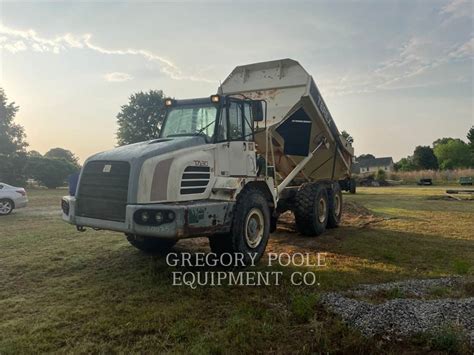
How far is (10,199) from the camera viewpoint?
1455 centimetres

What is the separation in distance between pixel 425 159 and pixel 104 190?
68358 millimetres

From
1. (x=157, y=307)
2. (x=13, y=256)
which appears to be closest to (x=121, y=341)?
(x=157, y=307)

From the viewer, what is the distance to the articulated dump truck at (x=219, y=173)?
4.85 m

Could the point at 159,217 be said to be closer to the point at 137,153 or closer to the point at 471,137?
the point at 137,153

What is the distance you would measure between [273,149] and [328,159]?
2.59 m

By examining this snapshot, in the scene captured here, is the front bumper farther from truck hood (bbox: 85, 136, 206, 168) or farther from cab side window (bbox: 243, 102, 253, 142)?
cab side window (bbox: 243, 102, 253, 142)

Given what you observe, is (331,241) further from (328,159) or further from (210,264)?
(210,264)

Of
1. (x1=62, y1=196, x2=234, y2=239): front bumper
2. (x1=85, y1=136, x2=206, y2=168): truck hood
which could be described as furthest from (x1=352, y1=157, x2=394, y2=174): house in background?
(x1=62, y1=196, x2=234, y2=239): front bumper

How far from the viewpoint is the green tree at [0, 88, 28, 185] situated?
31641mm

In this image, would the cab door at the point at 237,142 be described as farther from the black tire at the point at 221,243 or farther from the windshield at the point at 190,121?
the black tire at the point at 221,243

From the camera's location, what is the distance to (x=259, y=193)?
615 centimetres

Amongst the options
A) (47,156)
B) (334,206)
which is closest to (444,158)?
(47,156)

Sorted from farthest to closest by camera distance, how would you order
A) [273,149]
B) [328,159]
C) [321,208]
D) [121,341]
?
[328,159] < [321,208] < [273,149] < [121,341]

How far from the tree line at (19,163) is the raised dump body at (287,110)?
29.7 metres
